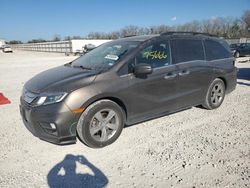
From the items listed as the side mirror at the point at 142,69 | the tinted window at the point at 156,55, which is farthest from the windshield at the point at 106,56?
the side mirror at the point at 142,69

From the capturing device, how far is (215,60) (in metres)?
5.54

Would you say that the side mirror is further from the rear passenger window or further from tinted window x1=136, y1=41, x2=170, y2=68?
the rear passenger window

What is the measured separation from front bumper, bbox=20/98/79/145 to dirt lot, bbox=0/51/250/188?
267 millimetres

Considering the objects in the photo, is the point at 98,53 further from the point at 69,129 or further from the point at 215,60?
the point at 215,60

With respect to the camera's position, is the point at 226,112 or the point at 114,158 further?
the point at 226,112

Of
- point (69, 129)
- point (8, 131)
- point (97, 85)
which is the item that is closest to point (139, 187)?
point (69, 129)

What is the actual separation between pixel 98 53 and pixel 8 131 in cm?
234

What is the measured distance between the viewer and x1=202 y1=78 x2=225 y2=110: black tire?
5500mm

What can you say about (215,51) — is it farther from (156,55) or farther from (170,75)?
(156,55)

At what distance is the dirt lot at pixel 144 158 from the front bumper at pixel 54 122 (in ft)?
0.88

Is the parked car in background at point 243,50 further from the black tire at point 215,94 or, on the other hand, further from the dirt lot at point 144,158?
the dirt lot at point 144,158

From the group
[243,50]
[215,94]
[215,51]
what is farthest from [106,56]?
[243,50]

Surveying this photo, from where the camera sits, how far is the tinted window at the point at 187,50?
4797 millimetres

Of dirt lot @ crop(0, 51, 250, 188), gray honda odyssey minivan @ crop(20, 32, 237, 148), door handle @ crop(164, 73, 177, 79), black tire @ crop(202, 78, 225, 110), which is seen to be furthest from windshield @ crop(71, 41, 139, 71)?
black tire @ crop(202, 78, 225, 110)
